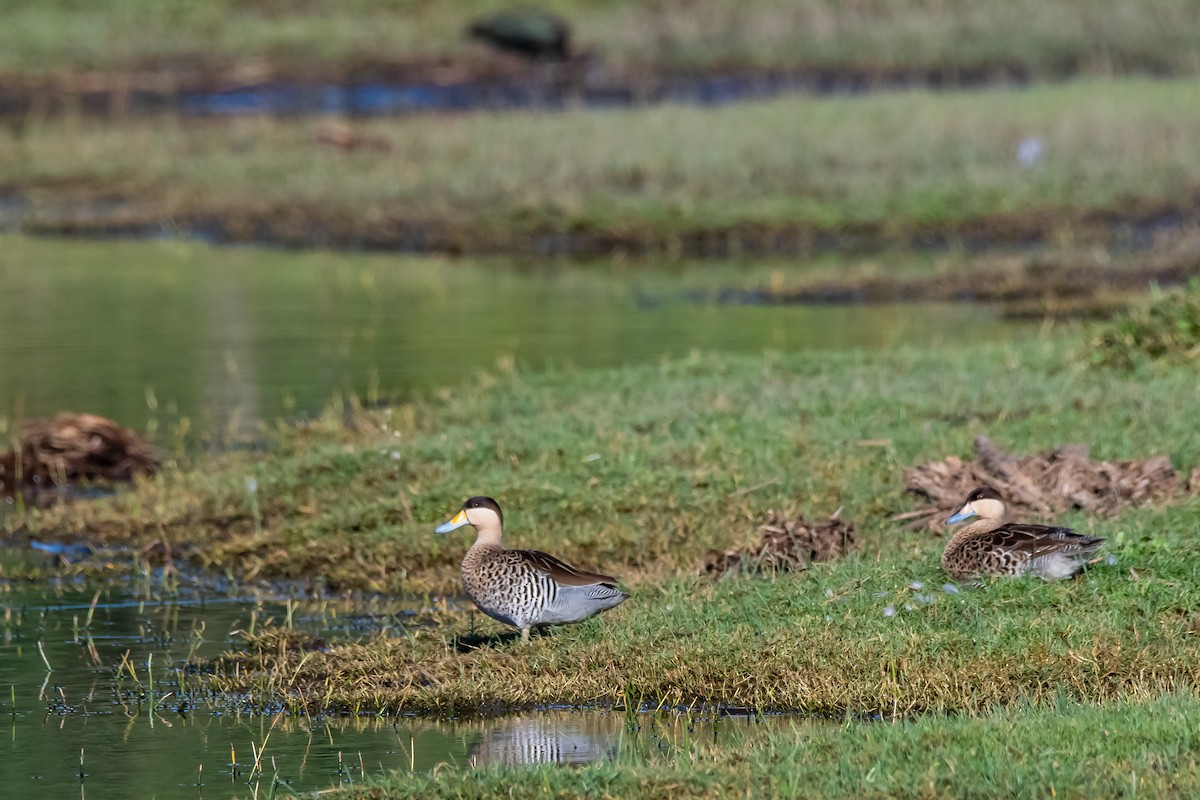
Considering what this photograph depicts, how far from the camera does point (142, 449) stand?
1524cm

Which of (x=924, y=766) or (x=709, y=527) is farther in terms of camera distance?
(x=709, y=527)

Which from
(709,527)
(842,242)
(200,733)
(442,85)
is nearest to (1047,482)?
(709,527)

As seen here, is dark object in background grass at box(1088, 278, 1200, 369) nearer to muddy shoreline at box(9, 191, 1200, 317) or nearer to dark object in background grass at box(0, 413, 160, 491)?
muddy shoreline at box(9, 191, 1200, 317)

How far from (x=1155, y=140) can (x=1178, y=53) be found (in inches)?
390

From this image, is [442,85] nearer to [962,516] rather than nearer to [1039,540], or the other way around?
[962,516]

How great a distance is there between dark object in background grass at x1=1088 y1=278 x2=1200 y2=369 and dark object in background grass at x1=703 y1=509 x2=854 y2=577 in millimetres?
4739

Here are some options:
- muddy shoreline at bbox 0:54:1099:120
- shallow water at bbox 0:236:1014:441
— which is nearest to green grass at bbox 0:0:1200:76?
muddy shoreline at bbox 0:54:1099:120

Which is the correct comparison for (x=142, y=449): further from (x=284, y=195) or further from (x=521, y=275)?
(x=284, y=195)

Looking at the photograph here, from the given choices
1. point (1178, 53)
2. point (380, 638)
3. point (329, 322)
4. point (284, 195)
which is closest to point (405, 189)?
point (284, 195)

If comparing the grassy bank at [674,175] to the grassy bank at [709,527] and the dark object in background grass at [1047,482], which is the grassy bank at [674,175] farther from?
the dark object in background grass at [1047,482]

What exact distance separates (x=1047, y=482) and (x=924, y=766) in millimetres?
4482

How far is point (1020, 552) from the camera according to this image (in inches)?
380

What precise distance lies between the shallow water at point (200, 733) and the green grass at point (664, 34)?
31.7 metres

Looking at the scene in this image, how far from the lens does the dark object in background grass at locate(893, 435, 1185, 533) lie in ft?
37.2
